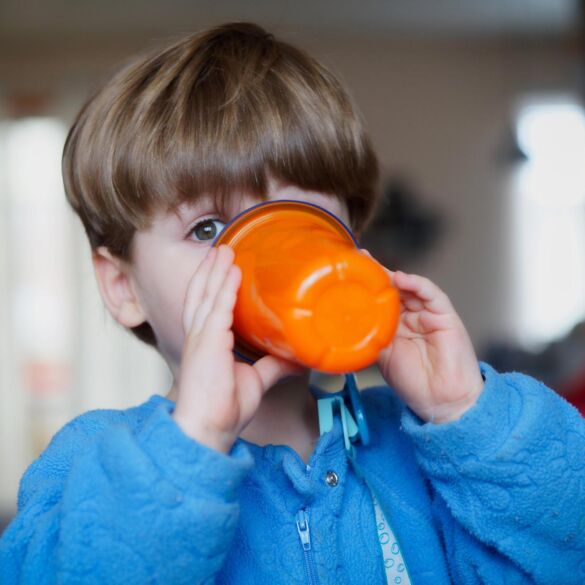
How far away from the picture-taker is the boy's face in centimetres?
85

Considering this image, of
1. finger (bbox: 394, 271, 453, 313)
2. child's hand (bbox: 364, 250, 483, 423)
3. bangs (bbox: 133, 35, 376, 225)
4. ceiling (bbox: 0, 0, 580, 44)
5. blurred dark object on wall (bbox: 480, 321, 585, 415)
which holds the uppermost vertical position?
ceiling (bbox: 0, 0, 580, 44)

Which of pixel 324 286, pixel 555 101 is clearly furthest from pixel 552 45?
pixel 324 286

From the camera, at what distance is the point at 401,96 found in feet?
16.3

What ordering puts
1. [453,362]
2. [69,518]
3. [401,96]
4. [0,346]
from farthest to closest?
1. [401,96]
2. [0,346]
3. [453,362]
4. [69,518]

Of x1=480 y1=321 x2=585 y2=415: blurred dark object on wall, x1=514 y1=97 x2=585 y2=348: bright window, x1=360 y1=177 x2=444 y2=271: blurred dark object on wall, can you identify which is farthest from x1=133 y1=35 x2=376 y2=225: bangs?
x1=514 y1=97 x2=585 y2=348: bright window

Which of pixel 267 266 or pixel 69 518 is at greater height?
pixel 267 266

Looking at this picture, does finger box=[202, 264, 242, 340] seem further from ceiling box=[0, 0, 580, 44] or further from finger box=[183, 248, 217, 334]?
ceiling box=[0, 0, 580, 44]

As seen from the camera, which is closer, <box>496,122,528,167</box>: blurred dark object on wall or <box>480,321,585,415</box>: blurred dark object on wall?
<box>480,321,585,415</box>: blurred dark object on wall

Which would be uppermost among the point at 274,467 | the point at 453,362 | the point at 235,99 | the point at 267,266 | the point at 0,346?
the point at 235,99

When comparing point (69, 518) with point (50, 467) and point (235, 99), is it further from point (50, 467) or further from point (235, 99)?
point (235, 99)

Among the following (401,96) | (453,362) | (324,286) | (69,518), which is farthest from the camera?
(401,96)

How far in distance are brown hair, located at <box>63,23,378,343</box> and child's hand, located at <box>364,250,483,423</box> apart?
17cm

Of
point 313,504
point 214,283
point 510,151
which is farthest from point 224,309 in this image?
point 510,151

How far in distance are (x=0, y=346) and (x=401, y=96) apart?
109 inches
